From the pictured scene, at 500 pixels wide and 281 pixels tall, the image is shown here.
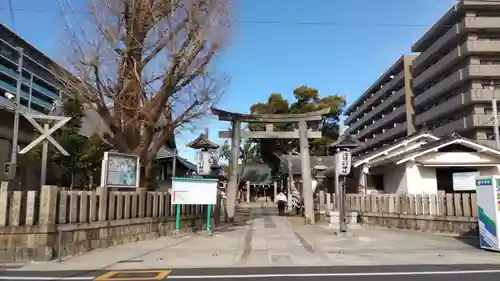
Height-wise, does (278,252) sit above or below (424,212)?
below

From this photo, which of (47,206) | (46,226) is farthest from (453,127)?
(46,226)

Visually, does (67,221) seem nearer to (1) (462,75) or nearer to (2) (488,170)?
(2) (488,170)

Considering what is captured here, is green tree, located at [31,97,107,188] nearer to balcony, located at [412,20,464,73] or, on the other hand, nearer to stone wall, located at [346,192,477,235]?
stone wall, located at [346,192,477,235]

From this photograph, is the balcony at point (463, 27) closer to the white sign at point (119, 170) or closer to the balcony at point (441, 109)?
the balcony at point (441, 109)

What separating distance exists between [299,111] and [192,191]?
91.4 feet

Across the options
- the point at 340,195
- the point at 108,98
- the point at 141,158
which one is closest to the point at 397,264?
the point at 340,195

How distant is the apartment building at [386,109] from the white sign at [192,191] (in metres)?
41.9

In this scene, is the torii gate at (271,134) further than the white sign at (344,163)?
Yes

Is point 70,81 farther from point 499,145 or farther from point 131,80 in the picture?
point 499,145

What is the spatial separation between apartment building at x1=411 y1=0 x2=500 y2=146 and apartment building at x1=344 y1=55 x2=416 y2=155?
390 inches

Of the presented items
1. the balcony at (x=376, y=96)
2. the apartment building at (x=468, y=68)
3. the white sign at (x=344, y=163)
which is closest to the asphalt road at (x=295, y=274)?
the white sign at (x=344, y=163)

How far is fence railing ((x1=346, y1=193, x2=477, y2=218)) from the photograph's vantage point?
14141 millimetres

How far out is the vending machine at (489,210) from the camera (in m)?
10.5

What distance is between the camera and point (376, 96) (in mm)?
70812
